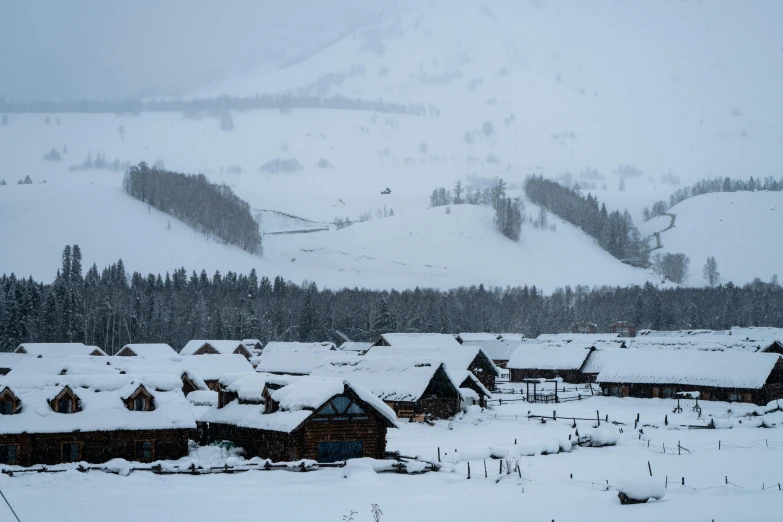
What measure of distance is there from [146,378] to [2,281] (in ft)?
288

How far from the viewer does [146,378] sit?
36625 mm

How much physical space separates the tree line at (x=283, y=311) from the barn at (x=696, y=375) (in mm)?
56134

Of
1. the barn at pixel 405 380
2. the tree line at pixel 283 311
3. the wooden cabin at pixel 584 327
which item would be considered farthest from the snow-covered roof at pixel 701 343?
the tree line at pixel 283 311

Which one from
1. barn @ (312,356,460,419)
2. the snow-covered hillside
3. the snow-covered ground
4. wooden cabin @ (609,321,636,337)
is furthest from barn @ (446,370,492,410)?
the snow-covered hillside

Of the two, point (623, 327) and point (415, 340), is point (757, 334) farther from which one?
point (415, 340)

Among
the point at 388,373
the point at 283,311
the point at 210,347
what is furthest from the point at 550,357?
the point at 283,311

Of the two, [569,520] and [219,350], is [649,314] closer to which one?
[219,350]

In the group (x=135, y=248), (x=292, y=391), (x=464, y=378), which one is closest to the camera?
(x=292, y=391)

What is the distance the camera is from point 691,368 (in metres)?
61.3

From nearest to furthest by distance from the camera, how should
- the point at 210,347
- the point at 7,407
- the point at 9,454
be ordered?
the point at 9,454 < the point at 7,407 < the point at 210,347

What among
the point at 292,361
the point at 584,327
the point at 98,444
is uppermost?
the point at 584,327

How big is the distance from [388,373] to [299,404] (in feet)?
58.0

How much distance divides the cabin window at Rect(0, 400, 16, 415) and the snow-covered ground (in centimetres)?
497

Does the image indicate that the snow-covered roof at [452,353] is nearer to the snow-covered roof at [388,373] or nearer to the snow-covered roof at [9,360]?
the snow-covered roof at [388,373]
